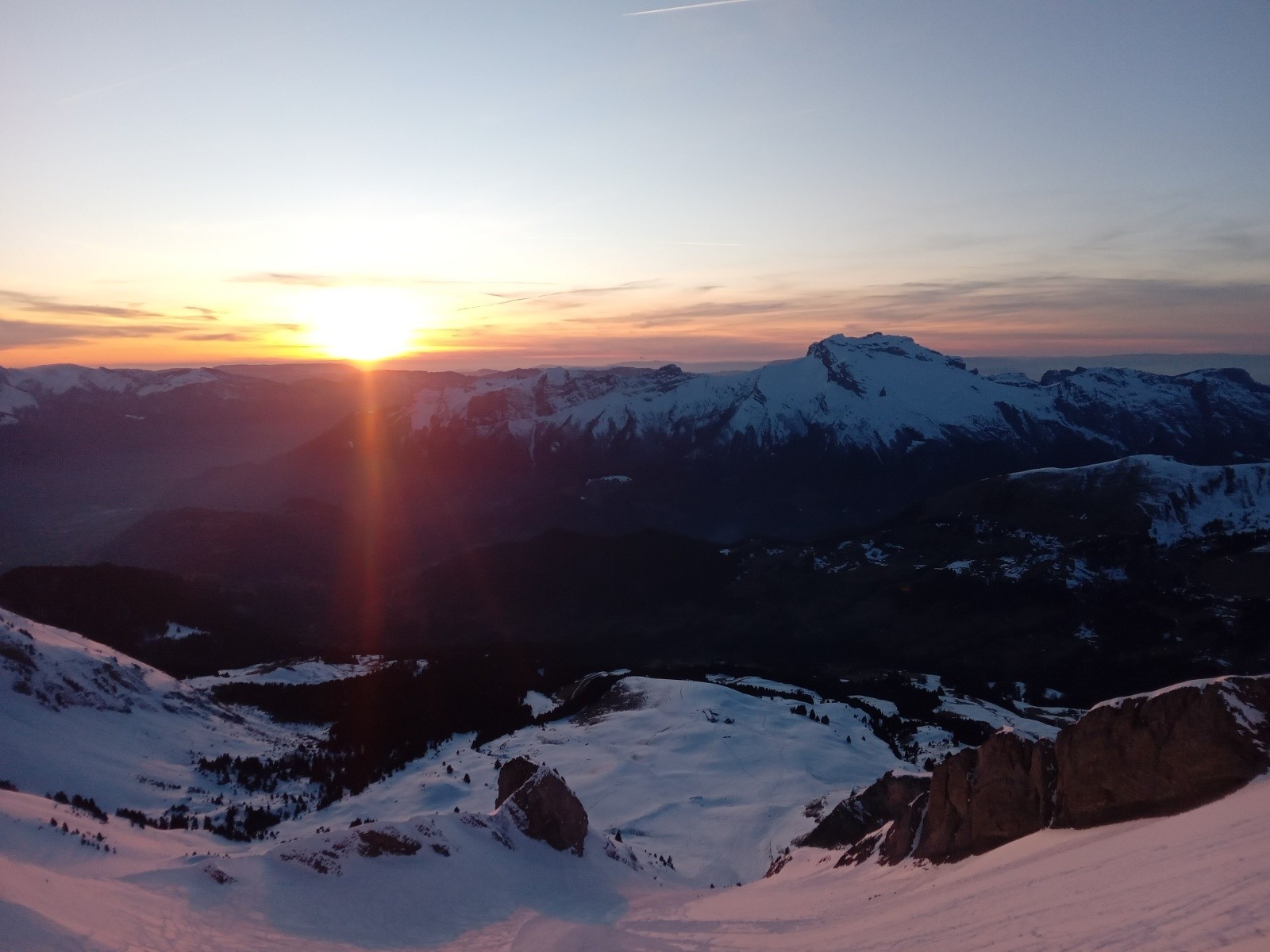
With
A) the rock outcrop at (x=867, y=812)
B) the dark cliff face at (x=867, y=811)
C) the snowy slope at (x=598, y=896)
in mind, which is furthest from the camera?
the dark cliff face at (x=867, y=811)

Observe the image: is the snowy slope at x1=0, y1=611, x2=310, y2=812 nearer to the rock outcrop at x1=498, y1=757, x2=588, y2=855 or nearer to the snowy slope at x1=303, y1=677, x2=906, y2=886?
the snowy slope at x1=303, y1=677, x2=906, y2=886

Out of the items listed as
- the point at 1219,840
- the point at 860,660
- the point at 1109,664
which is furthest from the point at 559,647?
the point at 1219,840

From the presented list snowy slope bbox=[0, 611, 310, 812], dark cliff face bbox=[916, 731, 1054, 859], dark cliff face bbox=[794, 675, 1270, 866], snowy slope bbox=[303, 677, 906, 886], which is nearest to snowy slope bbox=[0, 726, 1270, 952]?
dark cliff face bbox=[794, 675, 1270, 866]

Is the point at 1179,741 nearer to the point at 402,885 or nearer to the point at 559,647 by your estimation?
the point at 402,885

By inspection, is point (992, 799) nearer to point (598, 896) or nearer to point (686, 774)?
point (598, 896)

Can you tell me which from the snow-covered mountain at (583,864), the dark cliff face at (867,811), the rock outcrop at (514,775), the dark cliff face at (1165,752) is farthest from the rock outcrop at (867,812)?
the rock outcrop at (514,775)

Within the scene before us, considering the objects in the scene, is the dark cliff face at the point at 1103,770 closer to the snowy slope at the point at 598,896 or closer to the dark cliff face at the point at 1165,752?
the dark cliff face at the point at 1165,752

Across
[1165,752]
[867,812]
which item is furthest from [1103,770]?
[867,812]
